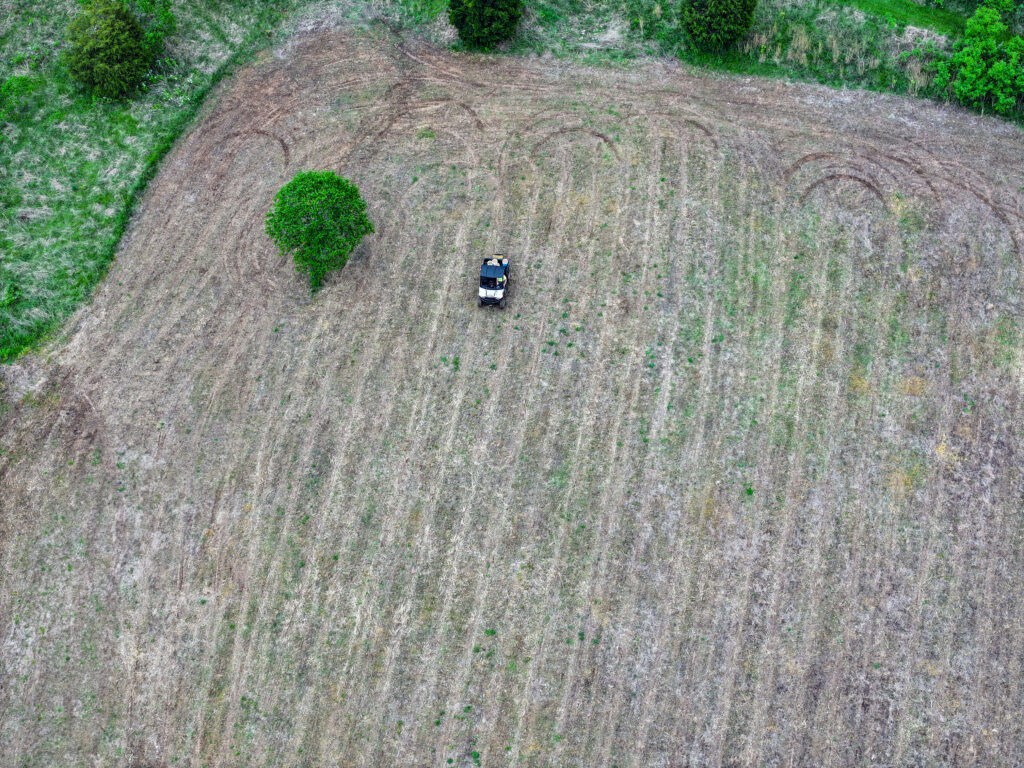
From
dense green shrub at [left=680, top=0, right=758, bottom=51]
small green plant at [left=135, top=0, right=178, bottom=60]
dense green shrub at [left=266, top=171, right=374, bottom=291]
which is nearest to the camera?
dense green shrub at [left=266, top=171, right=374, bottom=291]

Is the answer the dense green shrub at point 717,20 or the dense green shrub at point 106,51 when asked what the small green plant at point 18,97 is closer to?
the dense green shrub at point 106,51

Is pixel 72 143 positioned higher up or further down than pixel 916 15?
further down

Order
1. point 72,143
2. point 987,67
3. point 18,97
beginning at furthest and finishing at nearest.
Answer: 1. point 18,97
2. point 72,143
3. point 987,67

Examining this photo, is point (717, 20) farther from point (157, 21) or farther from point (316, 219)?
point (157, 21)

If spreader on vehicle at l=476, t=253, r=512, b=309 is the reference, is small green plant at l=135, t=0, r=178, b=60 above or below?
above

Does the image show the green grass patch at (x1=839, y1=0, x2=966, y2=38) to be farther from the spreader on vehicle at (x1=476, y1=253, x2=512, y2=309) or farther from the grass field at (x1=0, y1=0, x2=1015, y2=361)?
the spreader on vehicle at (x1=476, y1=253, x2=512, y2=309)

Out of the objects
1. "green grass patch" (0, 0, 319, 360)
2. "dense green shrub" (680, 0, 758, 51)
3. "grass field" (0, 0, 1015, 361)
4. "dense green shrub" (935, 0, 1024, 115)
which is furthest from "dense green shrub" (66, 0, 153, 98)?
"dense green shrub" (935, 0, 1024, 115)

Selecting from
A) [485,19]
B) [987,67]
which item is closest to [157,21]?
[485,19]

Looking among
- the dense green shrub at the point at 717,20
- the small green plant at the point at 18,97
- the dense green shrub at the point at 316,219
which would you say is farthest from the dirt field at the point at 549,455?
the small green plant at the point at 18,97
